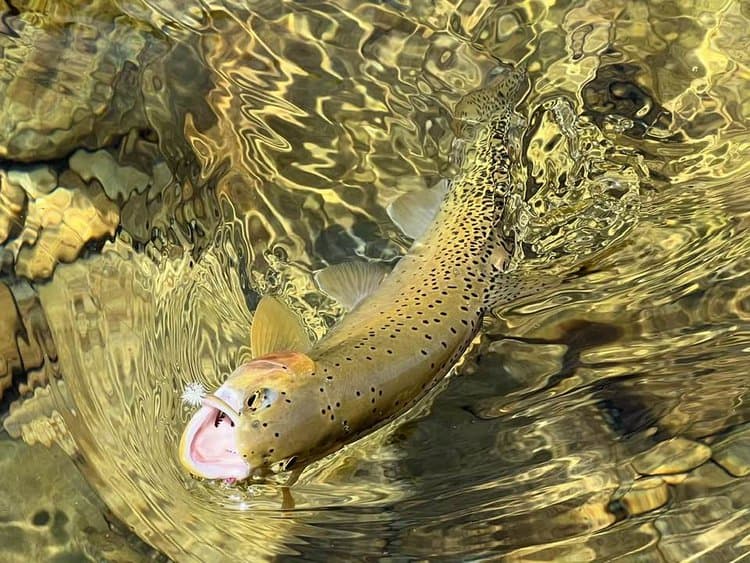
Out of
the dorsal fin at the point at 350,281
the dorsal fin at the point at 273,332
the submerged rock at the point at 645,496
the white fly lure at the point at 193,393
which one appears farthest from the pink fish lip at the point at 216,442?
the submerged rock at the point at 645,496

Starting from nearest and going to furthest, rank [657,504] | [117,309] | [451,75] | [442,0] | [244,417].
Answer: [244,417], [657,504], [117,309], [451,75], [442,0]

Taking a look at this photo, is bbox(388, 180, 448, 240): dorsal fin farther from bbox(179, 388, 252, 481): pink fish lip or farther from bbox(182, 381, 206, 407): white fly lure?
bbox(179, 388, 252, 481): pink fish lip

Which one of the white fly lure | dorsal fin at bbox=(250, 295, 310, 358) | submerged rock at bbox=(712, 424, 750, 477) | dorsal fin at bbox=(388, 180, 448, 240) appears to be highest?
submerged rock at bbox=(712, 424, 750, 477)

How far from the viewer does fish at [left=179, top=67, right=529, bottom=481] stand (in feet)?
9.07

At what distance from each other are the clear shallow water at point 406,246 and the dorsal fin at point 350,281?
15cm

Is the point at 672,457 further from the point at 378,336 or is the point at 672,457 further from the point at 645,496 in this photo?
the point at 378,336

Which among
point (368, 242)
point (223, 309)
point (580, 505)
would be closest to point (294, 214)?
point (368, 242)

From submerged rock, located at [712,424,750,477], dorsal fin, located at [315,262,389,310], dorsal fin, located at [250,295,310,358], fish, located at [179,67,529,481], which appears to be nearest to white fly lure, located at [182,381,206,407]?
fish, located at [179,67,529,481]

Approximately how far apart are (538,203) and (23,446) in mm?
3165

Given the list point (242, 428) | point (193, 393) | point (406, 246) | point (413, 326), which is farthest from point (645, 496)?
point (406, 246)

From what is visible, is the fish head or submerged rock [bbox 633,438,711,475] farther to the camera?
submerged rock [bbox 633,438,711,475]

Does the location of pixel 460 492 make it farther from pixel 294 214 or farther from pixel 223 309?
pixel 294 214

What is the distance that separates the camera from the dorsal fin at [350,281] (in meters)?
3.99

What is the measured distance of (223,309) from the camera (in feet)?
13.2
